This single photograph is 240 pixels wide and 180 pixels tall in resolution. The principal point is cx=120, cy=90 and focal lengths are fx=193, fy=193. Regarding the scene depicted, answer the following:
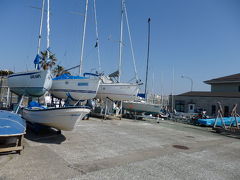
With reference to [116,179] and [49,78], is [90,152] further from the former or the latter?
[49,78]

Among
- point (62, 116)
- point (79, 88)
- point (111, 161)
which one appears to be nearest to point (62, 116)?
point (62, 116)

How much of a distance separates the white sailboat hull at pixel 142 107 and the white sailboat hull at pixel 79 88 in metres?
7.11

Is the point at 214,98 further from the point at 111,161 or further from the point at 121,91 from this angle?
the point at 111,161

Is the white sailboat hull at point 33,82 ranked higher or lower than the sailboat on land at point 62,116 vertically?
higher

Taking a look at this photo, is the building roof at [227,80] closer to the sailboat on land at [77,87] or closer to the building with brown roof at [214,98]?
the building with brown roof at [214,98]

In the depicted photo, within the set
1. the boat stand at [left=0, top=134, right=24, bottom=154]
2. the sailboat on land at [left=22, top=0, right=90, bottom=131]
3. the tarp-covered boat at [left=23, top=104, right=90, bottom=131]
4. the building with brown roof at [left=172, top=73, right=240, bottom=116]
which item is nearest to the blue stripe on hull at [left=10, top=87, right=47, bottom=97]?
the sailboat on land at [left=22, top=0, right=90, bottom=131]

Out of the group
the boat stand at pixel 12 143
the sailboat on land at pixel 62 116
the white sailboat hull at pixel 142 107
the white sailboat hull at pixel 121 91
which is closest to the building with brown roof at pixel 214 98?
the white sailboat hull at pixel 142 107

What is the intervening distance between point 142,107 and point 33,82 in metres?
10.8

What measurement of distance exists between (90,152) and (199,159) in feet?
12.3

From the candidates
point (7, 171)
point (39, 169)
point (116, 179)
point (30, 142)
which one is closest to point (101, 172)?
point (116, 179)

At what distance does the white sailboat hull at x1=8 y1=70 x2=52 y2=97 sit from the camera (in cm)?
1138

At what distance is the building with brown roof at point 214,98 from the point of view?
2256 centimetres

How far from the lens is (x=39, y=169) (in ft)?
15.5

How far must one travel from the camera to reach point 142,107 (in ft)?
62.8
